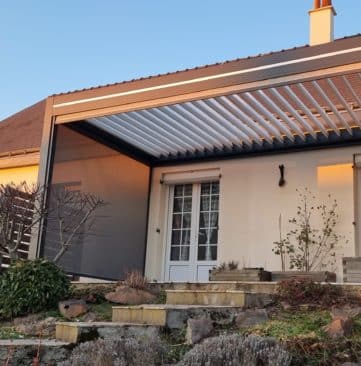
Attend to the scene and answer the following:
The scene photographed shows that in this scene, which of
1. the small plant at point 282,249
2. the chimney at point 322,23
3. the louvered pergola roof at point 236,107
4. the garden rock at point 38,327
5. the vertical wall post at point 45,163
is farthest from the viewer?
the small plant at point 282,249

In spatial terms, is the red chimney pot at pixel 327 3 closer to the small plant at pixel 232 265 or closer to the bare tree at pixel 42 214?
the small plant at pixel 232 265

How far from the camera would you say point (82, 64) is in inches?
465

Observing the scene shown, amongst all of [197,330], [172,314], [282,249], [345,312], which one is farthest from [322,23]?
[197,330]

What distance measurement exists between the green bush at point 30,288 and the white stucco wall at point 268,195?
375 cm

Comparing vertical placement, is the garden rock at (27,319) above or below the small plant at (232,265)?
below

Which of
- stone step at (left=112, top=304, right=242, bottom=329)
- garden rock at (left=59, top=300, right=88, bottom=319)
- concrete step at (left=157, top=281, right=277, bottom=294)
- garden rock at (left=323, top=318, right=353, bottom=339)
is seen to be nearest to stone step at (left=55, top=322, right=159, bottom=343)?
stone step at (left=112, top=304, right=242, bottom=329)

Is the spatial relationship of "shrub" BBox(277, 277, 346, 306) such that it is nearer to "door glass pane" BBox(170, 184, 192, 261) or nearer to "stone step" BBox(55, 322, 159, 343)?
"stone step" BBox(55, 322, 159, 343)

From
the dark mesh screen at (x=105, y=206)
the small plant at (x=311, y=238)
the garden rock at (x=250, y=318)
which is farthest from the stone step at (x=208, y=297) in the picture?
the small plant at (x=311, y=238)

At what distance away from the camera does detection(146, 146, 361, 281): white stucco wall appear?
9277 mm

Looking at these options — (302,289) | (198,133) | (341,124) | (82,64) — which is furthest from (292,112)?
(82,64)

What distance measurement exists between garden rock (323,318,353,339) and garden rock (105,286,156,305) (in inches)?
112

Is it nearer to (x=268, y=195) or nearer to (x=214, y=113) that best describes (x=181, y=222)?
(x=268, y=195)

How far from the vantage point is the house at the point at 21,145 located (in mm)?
13016

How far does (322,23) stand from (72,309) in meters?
5.49
